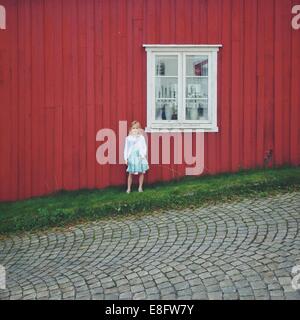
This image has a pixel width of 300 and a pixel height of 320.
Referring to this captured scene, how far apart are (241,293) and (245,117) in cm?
632

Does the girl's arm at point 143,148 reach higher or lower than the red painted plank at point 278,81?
lower

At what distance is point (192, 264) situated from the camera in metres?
5.87

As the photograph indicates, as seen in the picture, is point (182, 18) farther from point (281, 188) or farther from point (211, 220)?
point (211, 220)

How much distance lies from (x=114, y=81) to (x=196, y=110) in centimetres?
200

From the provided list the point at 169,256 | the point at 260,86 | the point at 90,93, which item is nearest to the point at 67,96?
the point at 90,93

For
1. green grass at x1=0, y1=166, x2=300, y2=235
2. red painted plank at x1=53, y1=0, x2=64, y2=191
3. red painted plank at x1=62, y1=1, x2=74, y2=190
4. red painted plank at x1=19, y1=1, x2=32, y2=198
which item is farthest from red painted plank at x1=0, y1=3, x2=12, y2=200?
red painted plank at x1=62, y1=1, x2=74, y2=190

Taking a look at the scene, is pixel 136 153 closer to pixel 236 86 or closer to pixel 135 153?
pixel 135 153

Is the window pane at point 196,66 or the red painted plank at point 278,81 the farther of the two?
the window pane at point 196,66

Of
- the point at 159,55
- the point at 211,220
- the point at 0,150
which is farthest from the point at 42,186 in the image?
the point at 211,220

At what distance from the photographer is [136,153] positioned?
1011cm

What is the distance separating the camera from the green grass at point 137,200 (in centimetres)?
846

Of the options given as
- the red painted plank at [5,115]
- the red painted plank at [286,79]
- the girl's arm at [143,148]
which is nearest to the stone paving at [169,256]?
the girl's arm at [143,148]

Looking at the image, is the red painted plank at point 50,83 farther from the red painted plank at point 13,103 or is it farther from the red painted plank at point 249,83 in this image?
the red painted plank at point 249,83

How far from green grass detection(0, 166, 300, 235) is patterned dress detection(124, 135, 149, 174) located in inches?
19.6
